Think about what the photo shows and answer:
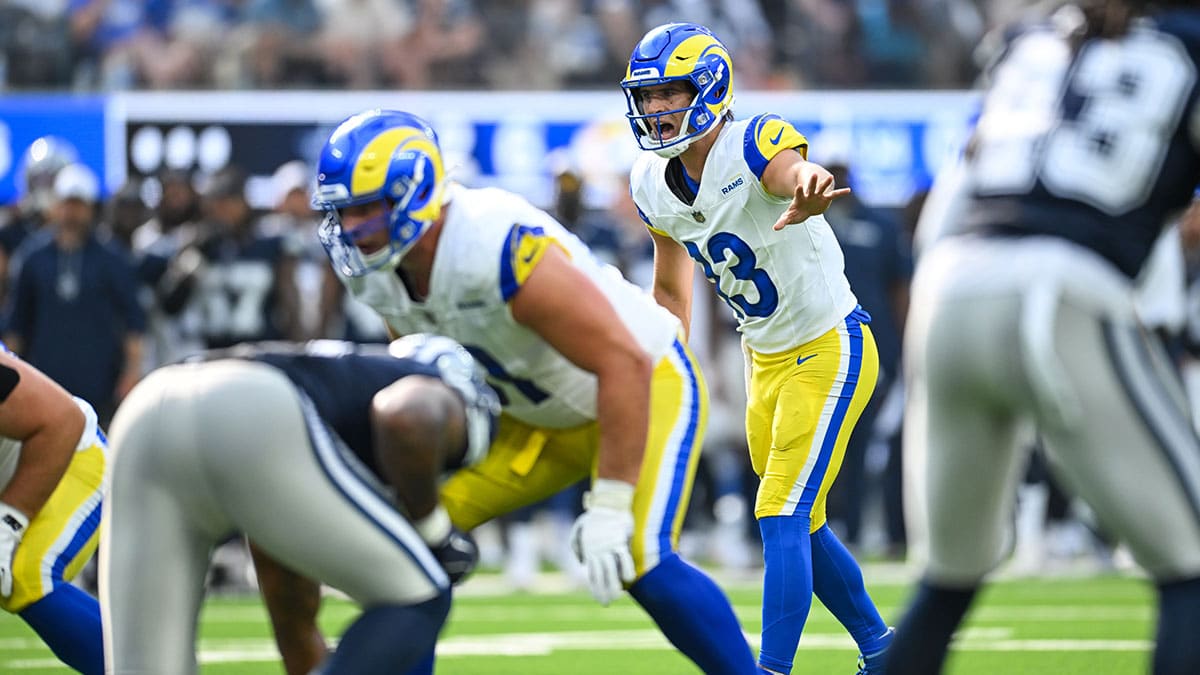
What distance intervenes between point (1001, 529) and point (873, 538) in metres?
7.79

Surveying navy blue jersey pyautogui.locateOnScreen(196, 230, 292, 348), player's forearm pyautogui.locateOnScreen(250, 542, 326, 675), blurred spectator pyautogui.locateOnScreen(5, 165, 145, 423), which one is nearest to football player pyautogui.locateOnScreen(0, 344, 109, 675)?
player's forearm pyautogui.locateOnScreen(250, 542, 326, 675)

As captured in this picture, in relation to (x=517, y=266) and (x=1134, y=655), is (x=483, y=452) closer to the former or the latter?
(x=517, y=266)

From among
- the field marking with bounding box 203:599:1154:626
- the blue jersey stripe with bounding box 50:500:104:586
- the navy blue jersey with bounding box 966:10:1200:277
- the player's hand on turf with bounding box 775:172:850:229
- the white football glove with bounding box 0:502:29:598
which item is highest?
the navy blue jersey with bounding box 966:10:1200:277

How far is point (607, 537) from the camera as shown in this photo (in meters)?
3.72

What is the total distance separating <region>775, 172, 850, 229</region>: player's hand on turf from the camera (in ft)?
14.3

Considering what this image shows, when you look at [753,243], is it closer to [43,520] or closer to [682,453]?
[682,453]

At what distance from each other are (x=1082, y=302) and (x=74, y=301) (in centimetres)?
685

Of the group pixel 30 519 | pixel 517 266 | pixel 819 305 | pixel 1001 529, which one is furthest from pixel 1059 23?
pixel 30 519

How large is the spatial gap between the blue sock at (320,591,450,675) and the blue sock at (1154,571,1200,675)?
1.40 meters

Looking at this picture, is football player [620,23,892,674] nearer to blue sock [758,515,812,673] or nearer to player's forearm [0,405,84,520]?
blue sock [758,515,812,673]

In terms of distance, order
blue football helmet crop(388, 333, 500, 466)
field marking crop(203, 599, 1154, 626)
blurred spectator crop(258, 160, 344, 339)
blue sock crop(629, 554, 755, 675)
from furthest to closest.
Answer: blurred spectator crop(258, 160, 344, 339) < field marking crop(203, 599, 1154, 626) < blue sock crop(629, 554, 755, 675) < blue football helmet crop(388, 333, 500, 466)

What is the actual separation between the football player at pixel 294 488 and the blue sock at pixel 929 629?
946 millimetres

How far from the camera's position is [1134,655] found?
6.13 metres

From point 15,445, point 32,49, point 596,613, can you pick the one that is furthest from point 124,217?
point 15,445
